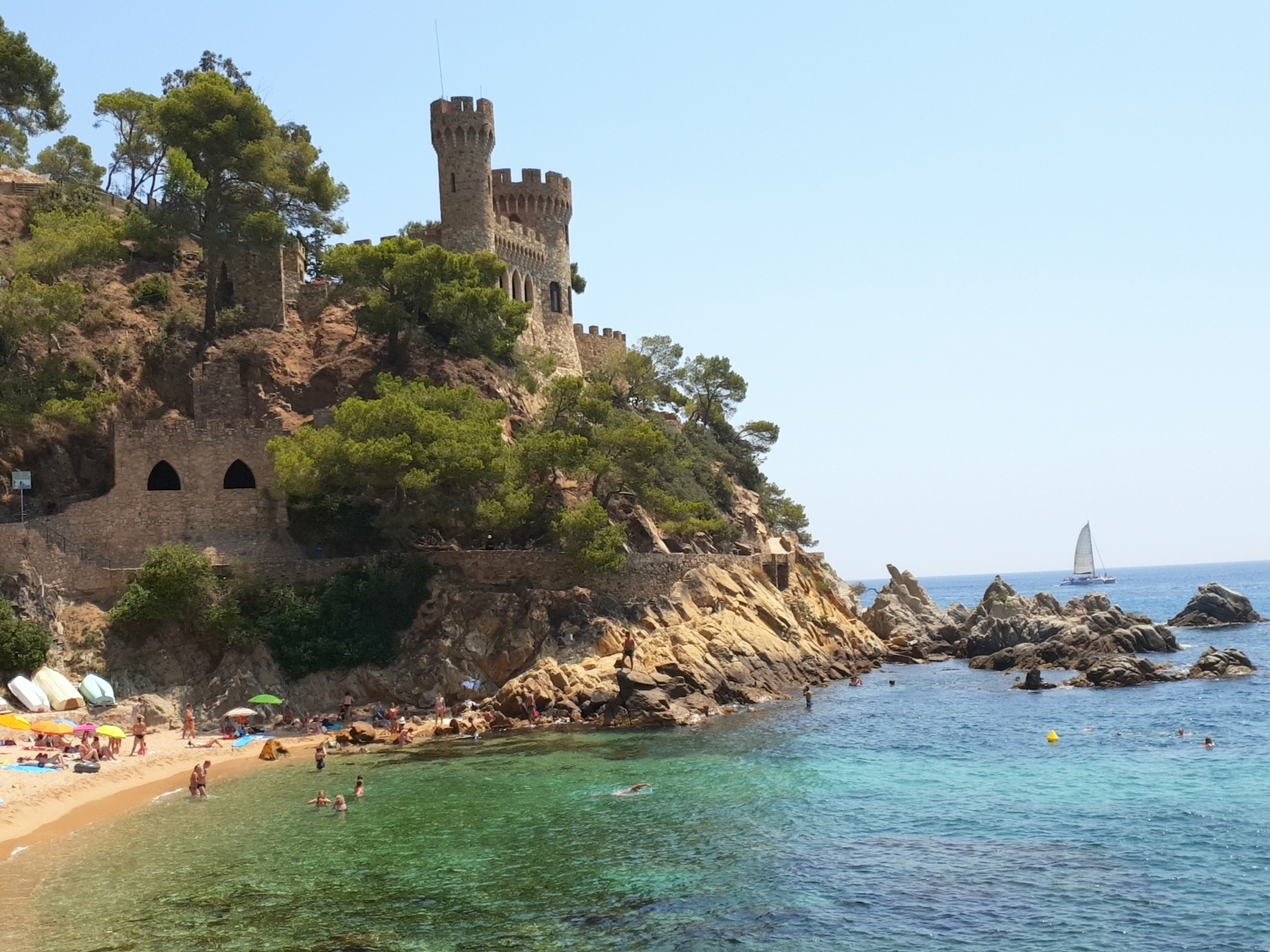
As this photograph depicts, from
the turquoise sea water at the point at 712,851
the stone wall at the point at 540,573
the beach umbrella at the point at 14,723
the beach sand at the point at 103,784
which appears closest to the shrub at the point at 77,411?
the stone wall at the point at 540,573

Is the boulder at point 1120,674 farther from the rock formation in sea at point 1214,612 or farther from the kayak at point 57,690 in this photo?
the rock formation in sea at point 1214,612

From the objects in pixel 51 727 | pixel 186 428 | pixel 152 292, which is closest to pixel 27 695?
pixel 51 727

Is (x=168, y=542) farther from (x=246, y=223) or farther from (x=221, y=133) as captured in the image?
(x=221, y=133)

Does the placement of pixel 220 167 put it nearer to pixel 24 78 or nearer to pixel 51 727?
pixel 24 78

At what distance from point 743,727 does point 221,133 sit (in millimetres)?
30803

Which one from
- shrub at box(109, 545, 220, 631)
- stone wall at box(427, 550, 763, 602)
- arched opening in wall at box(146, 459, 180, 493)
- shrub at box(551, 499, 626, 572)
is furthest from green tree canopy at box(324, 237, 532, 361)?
shrub at box(109, 545, 220, 631)

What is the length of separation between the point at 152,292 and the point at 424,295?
1108 centimetres

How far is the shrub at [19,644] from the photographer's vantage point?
33.4m

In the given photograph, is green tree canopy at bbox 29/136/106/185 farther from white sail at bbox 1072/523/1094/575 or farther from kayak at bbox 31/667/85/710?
white sail at bbox 1072/523/1094/575

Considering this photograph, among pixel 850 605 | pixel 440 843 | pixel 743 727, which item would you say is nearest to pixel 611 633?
pixel 743 727

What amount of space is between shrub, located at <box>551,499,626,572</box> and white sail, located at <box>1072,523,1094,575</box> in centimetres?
14218

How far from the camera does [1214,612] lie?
253ft

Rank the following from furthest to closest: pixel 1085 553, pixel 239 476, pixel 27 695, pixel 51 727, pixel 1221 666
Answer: pixel 1085 553
pixel 1221 666
pixel 239 476
pixel 27 695
pixel 51 727

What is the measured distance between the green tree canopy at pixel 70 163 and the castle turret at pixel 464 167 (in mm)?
19368
